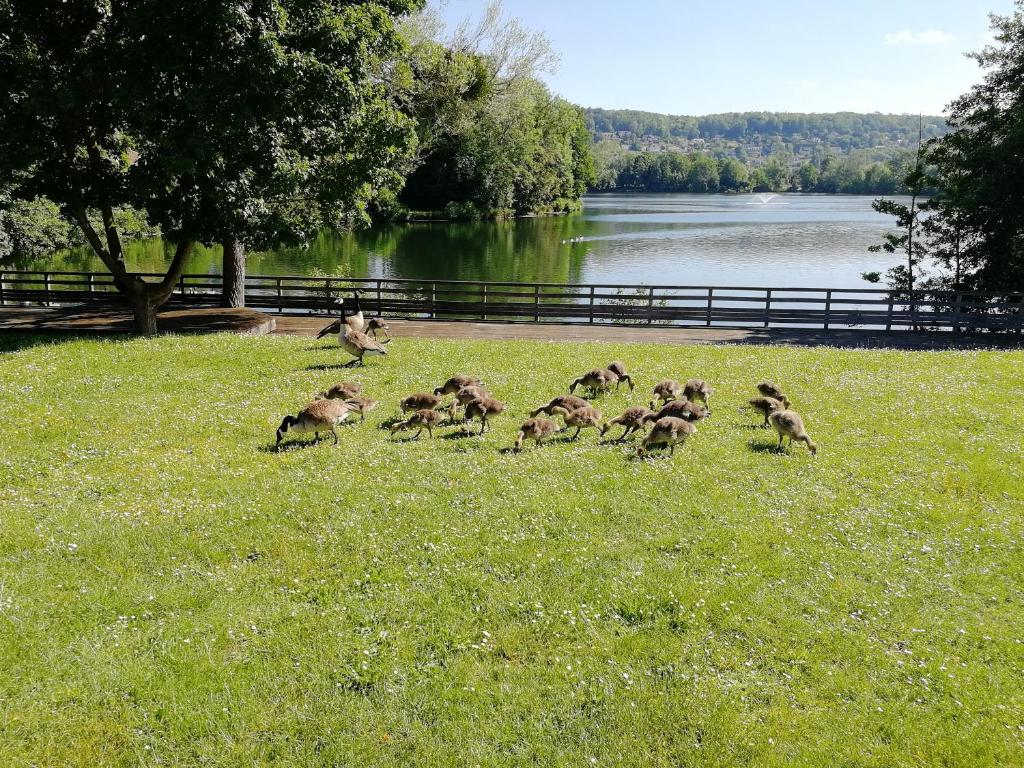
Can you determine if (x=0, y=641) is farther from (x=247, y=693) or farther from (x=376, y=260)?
(x=376, y=260)

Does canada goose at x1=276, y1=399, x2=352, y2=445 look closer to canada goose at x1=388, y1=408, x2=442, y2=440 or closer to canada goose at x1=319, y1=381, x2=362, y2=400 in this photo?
canada goose at x1=388, y1=408, x2=442, y2=440

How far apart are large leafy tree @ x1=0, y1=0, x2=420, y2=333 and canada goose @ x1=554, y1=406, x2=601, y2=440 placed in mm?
13279

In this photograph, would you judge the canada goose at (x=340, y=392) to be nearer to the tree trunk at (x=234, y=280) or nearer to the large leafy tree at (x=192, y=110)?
the large leafy tree at (x=192, y=110)

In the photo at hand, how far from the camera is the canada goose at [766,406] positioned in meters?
15.4

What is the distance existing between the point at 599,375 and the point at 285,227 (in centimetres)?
1397

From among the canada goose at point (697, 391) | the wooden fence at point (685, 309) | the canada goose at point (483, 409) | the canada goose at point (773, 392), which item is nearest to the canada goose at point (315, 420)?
the canada goose at point (483, 409)

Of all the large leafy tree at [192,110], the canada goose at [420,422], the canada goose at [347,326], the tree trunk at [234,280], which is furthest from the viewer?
the tree trunk at [234,280]

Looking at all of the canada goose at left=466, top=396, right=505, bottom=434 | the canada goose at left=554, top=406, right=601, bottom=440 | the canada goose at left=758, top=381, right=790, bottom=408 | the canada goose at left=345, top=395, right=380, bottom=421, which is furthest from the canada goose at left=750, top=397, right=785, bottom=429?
the canada goose at left=345, top=395, right=380, bottom=421

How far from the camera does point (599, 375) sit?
57.2ft

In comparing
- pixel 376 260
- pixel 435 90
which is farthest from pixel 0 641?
pixel 376 260

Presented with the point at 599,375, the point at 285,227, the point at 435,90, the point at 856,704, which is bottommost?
the point at 856,704

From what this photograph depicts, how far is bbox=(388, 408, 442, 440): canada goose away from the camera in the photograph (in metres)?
14.6

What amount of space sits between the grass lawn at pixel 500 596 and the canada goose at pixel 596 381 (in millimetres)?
2561

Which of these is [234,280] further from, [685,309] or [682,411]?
[682,411]
